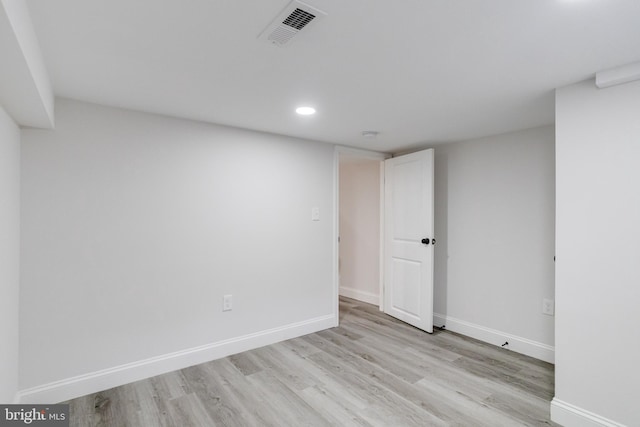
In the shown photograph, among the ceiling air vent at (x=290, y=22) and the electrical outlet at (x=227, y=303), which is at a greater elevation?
the ceiling air vent at (x=290, y=22)

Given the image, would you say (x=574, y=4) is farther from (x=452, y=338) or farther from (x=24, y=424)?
(x=24, y=424)

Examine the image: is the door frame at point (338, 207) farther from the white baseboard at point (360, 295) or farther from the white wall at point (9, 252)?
the white wall at point (9, 252)

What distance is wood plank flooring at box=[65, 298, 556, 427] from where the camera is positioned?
1.97 meters

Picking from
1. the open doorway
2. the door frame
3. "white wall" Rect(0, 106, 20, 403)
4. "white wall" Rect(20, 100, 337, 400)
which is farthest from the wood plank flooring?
the open doorway

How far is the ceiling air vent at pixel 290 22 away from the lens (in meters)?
1.22

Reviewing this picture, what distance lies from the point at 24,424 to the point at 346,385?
6.25ft

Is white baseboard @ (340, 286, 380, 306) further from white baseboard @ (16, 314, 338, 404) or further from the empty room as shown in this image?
white baseboard @ (16, 314, 338, 404)

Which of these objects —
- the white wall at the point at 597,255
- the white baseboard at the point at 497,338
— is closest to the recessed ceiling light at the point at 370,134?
the white wall at the point at 597,255

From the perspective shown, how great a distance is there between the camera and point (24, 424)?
1708 mm

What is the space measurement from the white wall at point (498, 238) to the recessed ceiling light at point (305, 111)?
191cm

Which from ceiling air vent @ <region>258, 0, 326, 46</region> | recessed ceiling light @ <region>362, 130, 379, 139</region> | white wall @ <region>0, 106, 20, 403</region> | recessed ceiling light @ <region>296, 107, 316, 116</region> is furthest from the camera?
recessed ceiling light @ <region>362, 130, 379, 139</region>

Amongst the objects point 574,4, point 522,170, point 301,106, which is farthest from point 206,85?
point 522,170

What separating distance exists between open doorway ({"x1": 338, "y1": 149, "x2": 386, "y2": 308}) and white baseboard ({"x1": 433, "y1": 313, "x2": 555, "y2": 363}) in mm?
927

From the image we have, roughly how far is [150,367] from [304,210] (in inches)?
74.8
